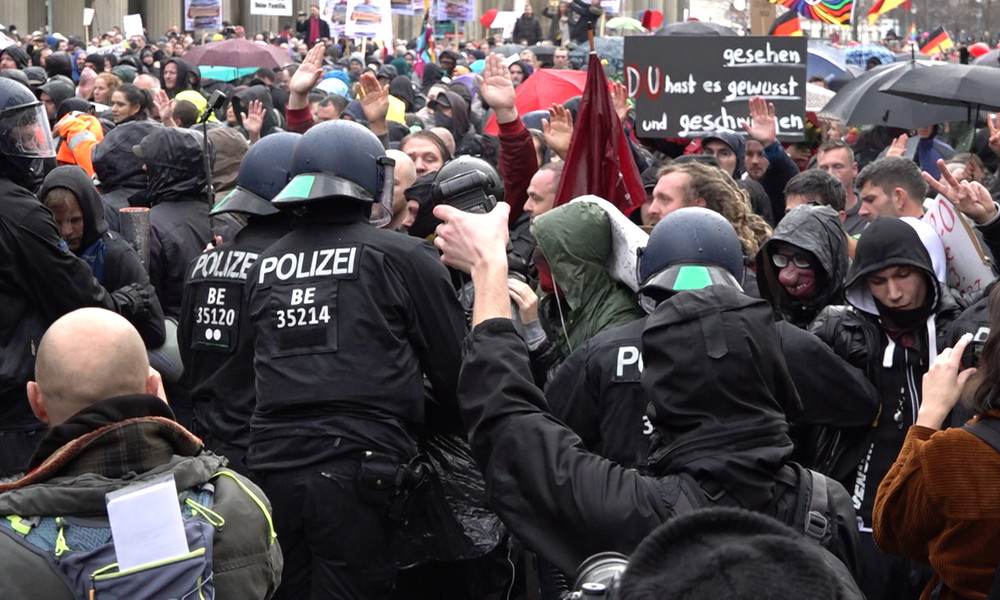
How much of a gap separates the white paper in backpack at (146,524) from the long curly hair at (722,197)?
321 centimetres

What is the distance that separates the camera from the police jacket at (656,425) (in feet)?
8.36

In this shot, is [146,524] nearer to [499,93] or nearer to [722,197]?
[722,197]

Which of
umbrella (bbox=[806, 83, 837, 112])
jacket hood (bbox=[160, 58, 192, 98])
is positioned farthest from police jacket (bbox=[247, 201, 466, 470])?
jacket hood (bbox=[160, 58, 192, 98])

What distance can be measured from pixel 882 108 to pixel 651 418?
8395 mm

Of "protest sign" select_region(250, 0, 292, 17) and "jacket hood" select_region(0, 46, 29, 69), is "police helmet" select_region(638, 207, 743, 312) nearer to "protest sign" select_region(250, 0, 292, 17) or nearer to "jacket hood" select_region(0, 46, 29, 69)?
"jacket hood" select_region(0, 46, 29, 69)

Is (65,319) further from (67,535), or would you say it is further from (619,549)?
(619,549)

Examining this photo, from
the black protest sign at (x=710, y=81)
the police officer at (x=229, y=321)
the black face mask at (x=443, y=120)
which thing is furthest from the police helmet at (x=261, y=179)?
the black face mask at (x=443, y=120)

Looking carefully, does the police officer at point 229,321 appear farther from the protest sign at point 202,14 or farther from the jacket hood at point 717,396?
the protest sign at point 202,14

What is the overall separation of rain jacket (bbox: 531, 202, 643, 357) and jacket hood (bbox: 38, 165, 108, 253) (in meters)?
2.00

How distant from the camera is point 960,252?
16.3 feet

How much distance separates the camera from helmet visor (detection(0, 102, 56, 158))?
15.7 ft

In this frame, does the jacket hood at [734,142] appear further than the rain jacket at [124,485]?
Yes

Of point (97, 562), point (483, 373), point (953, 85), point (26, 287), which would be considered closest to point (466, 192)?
point (26, 287)

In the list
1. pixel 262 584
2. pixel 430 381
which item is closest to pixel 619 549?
pixel 262 584
